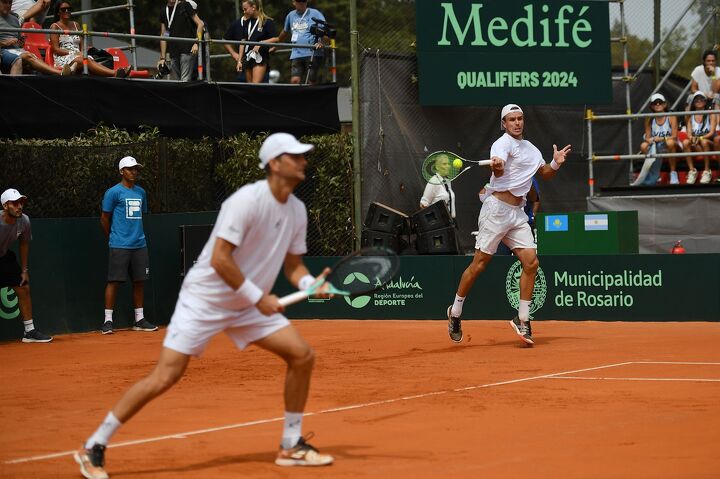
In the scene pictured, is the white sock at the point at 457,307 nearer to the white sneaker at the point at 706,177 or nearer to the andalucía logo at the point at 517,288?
the andalucía logo at the point at 517,288

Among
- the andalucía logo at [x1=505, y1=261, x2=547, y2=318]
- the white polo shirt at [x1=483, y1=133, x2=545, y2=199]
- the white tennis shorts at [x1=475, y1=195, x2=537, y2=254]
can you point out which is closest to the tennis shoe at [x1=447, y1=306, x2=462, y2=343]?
the white tennis shorts at [x1=475, y1=195, x2=537, y2=254]

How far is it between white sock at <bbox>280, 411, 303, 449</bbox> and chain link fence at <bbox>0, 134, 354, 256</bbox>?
9.18m

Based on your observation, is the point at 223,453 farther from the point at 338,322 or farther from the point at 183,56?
the point at 183,56

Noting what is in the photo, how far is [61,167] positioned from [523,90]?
7.29 metres

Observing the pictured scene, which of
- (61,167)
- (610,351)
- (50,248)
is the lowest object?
(610,351)

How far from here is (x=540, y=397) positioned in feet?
29.3

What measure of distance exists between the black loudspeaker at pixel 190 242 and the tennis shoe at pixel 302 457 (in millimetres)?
9521

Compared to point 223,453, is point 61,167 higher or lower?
higher

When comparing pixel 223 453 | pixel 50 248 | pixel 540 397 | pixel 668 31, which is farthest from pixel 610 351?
pixel 668 31

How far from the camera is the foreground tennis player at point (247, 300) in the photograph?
20.2ft

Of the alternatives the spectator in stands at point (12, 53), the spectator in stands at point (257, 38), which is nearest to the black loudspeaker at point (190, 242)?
the spectator in stands at point (12, 53)

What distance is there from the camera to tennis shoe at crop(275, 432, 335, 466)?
21.2ft

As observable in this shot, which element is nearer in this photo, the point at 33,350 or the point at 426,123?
the point at 33,350

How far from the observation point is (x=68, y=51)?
17.5 meters
